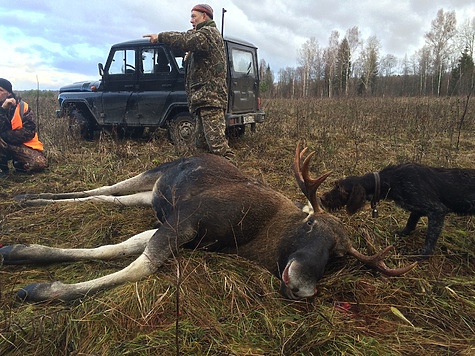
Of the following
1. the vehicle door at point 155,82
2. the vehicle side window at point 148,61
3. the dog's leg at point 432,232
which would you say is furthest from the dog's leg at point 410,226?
the vehicle side window at point 148,61

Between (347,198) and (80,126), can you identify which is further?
(80,126)

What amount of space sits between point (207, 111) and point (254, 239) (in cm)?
321

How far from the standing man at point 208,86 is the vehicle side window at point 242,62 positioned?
333 cm

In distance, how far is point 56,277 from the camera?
3.04 metres

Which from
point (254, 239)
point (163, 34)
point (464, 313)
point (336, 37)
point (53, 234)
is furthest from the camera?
point (336, 37)

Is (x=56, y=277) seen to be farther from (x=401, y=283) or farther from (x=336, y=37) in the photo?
(x=336, y=37)

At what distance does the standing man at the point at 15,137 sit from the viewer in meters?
6.24

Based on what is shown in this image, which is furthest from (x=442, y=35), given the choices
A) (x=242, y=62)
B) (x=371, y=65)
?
(x=242, y=62)

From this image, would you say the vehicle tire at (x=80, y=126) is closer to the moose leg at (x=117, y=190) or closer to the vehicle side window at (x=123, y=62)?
the vehicle side window at (x=123, y=62)

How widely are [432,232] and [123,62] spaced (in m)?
8.19

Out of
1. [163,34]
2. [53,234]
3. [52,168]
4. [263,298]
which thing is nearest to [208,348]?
[263,298]

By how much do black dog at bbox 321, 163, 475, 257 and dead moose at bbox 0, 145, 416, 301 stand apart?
795 millimetres

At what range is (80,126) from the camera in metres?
9.49

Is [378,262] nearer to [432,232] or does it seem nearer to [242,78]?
[432,232]
